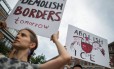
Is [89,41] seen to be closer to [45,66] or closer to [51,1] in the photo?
[51,1]

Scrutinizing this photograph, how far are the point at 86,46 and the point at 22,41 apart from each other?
224 inches

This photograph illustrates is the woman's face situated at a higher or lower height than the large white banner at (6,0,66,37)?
lower

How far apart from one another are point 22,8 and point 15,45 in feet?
9.10

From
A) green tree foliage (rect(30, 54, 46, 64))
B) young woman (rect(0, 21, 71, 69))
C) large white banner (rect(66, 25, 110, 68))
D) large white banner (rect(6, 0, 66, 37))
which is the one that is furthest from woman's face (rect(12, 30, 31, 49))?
green tree foliage (rect(30, 54, 46, 64))

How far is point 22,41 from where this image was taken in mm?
2340

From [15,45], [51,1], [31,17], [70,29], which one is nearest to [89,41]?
[70,29]

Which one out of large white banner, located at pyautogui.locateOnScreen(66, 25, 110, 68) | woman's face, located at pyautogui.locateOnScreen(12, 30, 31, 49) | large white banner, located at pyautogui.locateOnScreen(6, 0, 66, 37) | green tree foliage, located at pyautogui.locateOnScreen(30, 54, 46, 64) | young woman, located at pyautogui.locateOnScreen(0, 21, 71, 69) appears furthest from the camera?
green tree foliage, located at pyautogui.locateOnScreen(30, 54, 46, 64)

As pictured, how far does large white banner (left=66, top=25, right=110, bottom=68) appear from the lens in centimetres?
726

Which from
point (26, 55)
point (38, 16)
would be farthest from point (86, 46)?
point (26, 55)

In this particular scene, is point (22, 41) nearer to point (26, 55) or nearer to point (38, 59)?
point (26, 55)

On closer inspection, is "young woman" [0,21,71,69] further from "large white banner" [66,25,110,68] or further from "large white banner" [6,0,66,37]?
"large white banner" [66,25,110,68]

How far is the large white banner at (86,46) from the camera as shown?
23.8 ft

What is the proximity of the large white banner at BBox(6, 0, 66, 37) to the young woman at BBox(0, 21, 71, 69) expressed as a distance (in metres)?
1.85

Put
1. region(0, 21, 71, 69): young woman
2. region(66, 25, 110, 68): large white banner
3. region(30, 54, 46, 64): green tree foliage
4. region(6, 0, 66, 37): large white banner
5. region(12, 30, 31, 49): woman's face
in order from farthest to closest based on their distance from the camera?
region(30, 54, 46, 64): green tree foliage → region(66, 25, 110, 68): large white banner → region(6, 0, 66, 37): large white banner → region(12, 30, 31, 49): woman's face → region(0, 21, 71, 69): young woman
